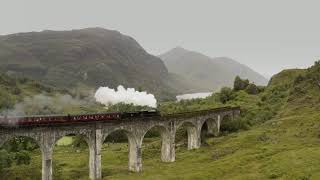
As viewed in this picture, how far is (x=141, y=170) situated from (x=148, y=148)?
26.0 metres

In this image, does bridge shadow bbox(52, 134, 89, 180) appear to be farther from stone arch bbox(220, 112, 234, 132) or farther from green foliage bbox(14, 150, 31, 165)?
stone arch bbox(220, 112, 234, 132)

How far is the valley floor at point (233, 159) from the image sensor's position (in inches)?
2611

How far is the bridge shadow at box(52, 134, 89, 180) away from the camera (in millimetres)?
81125

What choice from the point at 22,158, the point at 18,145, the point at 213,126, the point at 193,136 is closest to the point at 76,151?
the point at 18,145

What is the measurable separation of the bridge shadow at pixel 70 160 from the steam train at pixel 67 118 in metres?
4.56

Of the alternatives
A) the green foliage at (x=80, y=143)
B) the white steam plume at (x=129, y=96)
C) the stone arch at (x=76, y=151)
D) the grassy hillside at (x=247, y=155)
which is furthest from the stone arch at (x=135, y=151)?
the green foliage at (x=80, y=143)

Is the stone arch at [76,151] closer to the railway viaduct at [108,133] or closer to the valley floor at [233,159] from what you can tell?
the railway viaduct at [108,133]

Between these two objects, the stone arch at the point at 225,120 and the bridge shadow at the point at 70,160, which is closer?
the bridge shadow at the point at 70,160

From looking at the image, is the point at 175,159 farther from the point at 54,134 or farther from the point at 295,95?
the point at 295,95

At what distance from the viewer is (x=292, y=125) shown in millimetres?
101250

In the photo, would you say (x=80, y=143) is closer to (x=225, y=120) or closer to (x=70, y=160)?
(x=70, y=160)

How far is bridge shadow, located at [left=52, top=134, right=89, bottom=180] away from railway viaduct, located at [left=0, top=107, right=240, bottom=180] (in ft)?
11.5

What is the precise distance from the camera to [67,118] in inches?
2687

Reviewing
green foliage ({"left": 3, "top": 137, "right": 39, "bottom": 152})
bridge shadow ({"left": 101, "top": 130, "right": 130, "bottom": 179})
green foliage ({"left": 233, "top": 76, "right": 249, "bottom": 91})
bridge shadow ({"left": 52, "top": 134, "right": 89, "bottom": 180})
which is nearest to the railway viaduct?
bridge shadow ({"left": 101, "top": 130, "right": 130, "bottom": 179})
